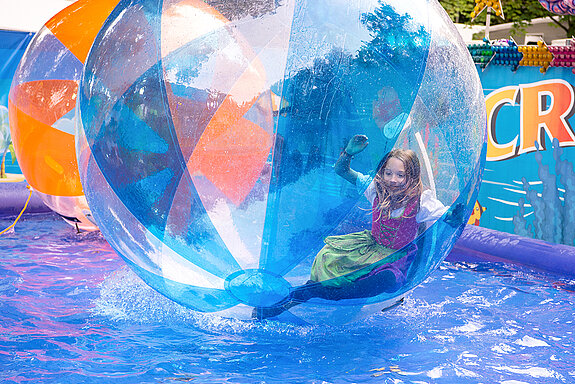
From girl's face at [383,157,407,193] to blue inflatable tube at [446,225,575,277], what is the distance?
2748mm

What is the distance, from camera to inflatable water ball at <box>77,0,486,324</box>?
10.7ft

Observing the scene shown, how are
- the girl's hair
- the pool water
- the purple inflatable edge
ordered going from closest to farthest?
the girl's hair, the pool water, the purple inflatable edge

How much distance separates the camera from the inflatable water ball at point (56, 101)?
5.92m

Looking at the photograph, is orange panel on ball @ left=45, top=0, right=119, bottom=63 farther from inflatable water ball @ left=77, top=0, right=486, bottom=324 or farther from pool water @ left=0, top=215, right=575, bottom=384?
inflatable water ball @ left=77, top=0, right=486, bottom=324

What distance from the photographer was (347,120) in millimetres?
3260

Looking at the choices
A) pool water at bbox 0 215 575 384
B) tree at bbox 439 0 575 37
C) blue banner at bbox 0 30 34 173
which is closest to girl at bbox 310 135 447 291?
pool water at bbox 0 215 575 384

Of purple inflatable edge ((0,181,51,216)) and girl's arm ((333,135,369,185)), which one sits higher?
girl's arm ((333,135,369,185))

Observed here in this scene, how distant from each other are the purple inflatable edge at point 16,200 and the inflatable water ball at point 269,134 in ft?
15.2

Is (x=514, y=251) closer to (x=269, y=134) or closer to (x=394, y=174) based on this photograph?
(x=394, y=174)

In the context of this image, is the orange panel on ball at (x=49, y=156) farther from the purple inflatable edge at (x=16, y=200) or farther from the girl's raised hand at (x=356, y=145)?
the girl's raised hand at (x=356, y=145)

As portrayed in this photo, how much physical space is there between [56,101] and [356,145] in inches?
138

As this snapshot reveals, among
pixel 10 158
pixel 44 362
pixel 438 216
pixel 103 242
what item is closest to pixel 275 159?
pixel 438 216

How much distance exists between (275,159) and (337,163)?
0.28 m

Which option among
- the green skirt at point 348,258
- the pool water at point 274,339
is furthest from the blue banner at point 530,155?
the green skirt at point 348,258
